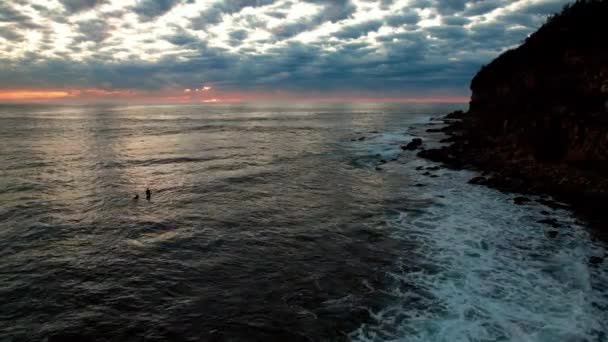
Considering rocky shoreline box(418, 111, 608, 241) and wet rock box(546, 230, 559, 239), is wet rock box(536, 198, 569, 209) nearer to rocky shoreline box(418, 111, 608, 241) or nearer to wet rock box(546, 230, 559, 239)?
rocky shoreline box(418, 111, 608, 241)

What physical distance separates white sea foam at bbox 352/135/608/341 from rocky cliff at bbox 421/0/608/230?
4.71m

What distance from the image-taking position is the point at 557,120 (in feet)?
94.1

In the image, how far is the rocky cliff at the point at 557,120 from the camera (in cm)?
2495

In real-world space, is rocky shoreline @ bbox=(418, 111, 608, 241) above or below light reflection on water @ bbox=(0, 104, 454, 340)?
above

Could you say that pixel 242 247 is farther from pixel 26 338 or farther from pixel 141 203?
pixel 141 203

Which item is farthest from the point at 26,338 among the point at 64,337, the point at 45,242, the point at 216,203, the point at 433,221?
the point at 433,221

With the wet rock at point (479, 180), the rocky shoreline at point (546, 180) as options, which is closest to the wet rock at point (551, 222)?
the rocky shoreline at point (546, 180)

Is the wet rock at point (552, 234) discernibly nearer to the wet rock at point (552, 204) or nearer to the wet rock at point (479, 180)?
the wet rock at point (552, 204)

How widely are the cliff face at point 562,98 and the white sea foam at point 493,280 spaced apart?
22.0ft

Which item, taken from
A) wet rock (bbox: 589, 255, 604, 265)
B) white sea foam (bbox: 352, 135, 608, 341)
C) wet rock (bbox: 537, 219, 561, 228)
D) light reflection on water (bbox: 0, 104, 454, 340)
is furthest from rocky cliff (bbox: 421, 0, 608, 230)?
light reflection on water (bbox: 0, 104, 454, 340)

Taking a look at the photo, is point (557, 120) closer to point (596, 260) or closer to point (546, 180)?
point (546, 180)

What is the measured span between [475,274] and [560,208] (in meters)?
11.8

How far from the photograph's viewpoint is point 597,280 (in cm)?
1393

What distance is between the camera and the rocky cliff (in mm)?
24953
